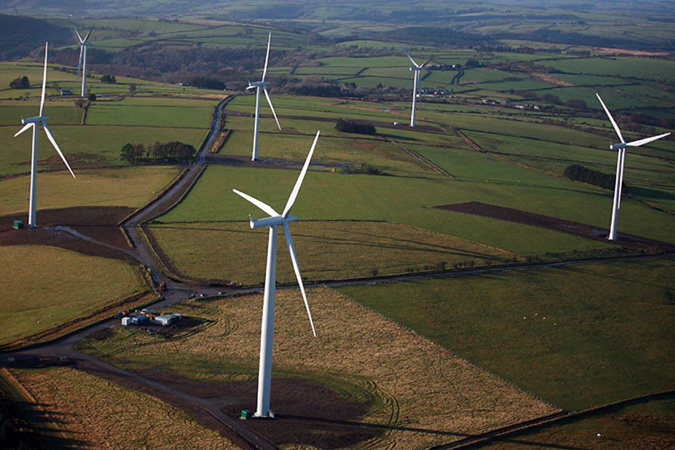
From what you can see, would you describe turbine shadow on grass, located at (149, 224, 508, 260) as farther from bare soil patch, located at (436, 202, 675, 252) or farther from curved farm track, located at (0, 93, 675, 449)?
curved farm track, located at (0, 93, 675, 449)

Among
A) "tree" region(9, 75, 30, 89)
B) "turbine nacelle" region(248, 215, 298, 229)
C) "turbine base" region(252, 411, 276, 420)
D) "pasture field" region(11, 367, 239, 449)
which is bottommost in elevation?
"pasture field" region(11, 367, 239, 449)

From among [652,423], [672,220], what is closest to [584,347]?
[652,423]

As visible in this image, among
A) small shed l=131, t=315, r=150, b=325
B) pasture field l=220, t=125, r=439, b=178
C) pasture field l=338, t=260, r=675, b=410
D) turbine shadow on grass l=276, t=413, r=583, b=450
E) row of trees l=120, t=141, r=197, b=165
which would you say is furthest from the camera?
pasture field l=220, t=125, r=439, b=178

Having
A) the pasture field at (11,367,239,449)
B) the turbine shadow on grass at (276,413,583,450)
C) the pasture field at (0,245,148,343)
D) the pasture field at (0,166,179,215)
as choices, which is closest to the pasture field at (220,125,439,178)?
the pasture field at (0,166,179,215)

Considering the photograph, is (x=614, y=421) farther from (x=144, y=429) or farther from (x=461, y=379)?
(x=144, y=429)

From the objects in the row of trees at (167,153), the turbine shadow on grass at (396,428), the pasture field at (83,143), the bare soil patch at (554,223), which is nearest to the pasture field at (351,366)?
the turbine shadow on grass at (396,428)

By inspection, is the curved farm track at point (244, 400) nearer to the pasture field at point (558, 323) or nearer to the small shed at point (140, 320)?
the small shed at point (140, 320)
